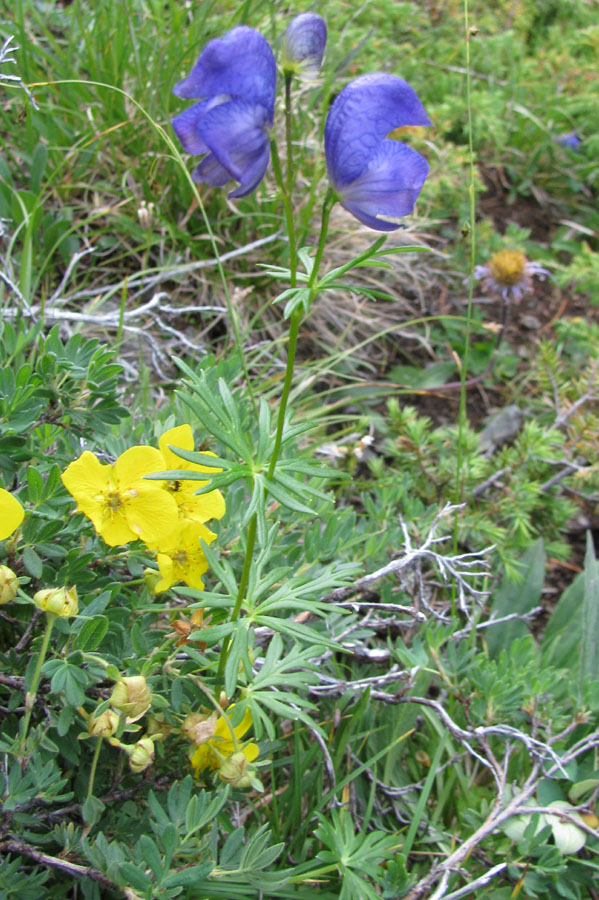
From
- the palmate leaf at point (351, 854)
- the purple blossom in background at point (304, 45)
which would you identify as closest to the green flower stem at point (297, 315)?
the purple blossom in background at point (304, 45)

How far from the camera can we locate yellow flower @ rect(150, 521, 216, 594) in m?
1.26

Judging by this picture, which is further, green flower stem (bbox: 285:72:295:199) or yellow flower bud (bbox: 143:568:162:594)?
yellow flower bud (bbox: 143:568:162:594)

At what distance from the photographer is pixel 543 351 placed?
244 cm

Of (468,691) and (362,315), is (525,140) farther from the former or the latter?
(468,691)

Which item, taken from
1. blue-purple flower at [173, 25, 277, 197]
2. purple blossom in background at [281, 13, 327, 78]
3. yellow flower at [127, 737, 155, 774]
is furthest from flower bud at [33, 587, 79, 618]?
purple blossom in background at [281, 13, 327, 78]

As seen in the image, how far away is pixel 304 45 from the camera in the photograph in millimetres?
993

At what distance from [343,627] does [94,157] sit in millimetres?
1874

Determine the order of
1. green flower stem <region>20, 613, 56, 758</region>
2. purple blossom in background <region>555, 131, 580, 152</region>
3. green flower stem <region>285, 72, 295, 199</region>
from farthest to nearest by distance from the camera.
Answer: purple blossom in background <region>555, 131, 580, 152</region>
green flower stem <region>20, 613, 56, 758</region>
green flower stem <region>285, 72, 295, 199</region>

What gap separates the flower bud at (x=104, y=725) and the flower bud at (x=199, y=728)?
0.45 ft

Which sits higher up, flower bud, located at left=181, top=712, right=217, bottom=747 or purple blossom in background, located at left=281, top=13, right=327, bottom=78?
purple blossom in background, located at left=281, top=13, right=327, bottom=78

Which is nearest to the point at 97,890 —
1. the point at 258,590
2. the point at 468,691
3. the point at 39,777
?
the point at 39,777

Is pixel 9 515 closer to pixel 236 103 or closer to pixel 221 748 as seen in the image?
pixel 221 748

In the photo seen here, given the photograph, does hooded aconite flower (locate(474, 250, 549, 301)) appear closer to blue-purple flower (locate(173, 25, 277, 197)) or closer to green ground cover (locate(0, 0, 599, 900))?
green ground cover (locate(0, 0, 599, 900))

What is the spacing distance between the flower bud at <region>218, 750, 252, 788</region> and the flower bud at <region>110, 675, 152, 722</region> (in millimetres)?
194
